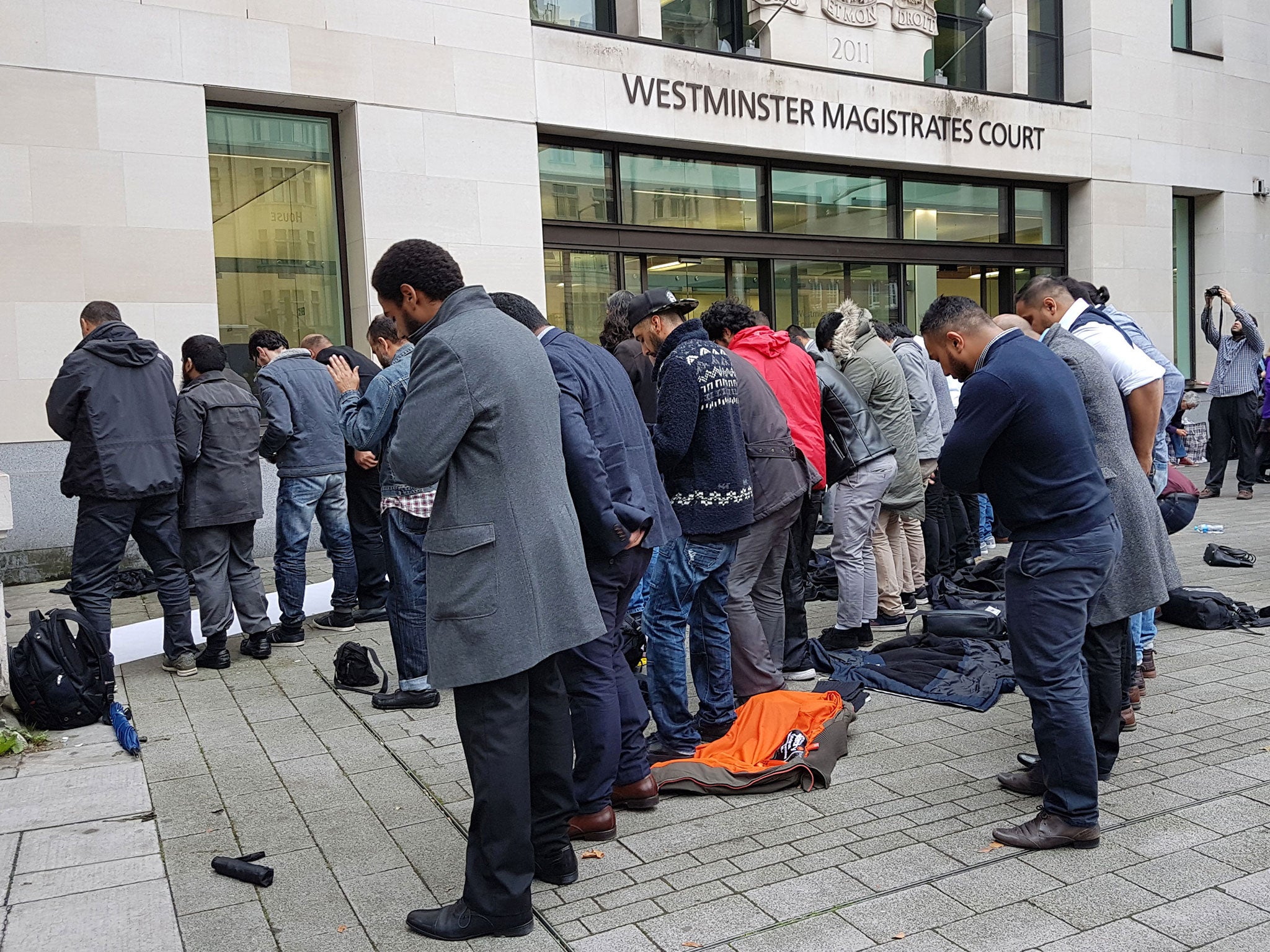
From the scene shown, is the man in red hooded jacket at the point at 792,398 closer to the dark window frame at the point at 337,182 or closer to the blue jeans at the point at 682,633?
the blue jeans at the point at 682,633

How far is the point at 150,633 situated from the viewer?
7.50 metres

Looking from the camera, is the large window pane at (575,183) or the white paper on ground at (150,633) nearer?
the white paper on ground at (150,633)

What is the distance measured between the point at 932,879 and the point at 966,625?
3238mm

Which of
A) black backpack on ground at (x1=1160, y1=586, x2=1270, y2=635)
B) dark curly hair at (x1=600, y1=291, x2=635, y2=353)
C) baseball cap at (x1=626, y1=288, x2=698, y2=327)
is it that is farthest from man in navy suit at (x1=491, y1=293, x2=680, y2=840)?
black backpack on ground at (x1=1160, y1=586, x2=1270, y2=635)

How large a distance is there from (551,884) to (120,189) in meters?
8.38

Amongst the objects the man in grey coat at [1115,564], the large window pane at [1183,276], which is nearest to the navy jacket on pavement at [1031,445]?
the man in grey coat at [1115,564]

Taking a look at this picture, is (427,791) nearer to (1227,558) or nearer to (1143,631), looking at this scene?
(1143,631)

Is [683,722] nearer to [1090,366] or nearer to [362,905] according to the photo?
[362,905]

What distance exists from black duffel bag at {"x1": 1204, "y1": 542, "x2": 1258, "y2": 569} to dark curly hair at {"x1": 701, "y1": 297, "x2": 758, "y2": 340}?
17.4ft

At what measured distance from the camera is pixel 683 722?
16.5 feet

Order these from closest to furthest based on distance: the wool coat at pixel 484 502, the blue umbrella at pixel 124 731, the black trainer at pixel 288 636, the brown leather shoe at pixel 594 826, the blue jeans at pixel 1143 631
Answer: the wool coat at pixel 484 502 → the brown leather shoe at pixel 594 826 → the blue umbrella at pixel 124 731 → the blue jeans at pixel 1143 631 → the black trainer at pixel 288 636

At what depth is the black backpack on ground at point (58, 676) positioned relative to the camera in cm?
562

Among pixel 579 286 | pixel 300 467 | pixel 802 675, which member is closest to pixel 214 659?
pixel 300 467

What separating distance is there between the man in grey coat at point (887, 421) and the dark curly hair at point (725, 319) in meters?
1.53
